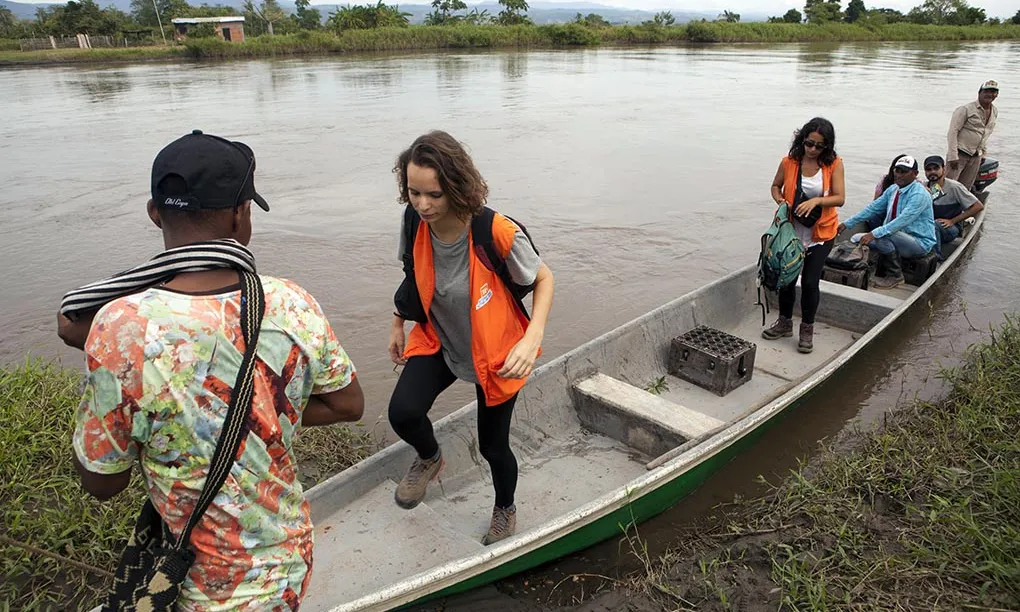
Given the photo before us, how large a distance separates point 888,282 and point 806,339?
1.74 metres

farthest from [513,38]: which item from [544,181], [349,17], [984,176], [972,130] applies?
[972,130]

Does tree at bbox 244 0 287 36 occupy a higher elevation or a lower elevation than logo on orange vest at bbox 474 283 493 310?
higher

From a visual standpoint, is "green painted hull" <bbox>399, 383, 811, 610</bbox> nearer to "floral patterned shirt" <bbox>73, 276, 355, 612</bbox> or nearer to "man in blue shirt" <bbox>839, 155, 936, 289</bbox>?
"floral patterned shirt" <bbox>73, 276, 355, 612</bbox>

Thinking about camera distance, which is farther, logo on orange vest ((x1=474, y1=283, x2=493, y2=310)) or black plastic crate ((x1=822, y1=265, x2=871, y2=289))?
black plastic crate ((x1=822, y1=265, x2=871, y2=289))

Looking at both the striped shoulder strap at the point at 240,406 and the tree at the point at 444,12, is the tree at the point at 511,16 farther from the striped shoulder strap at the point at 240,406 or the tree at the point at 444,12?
the striped shoulder strap at the point at 240,406

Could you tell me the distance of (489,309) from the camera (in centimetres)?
236

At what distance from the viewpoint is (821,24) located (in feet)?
142

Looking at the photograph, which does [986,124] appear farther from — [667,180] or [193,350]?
[193,350]

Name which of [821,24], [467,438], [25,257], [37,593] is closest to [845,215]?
[467,438]

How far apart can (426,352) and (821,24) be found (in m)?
48.9

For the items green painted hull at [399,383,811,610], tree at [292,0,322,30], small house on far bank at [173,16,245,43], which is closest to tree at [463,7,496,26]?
small house on far bank at [173,16,245,43]

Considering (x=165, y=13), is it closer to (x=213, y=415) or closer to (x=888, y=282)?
(x=888, y=282)

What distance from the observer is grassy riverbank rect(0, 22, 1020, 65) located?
32.9 metres

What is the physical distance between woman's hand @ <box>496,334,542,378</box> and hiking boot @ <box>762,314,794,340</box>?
11.4 ft
